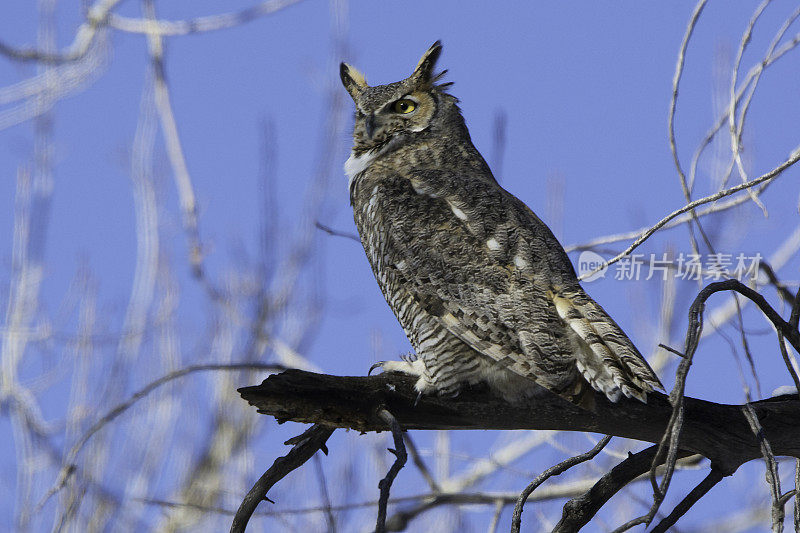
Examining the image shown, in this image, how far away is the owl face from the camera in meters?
3.73

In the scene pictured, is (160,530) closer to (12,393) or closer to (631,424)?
(12,393)

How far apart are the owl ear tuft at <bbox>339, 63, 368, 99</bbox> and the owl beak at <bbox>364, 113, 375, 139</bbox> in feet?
1.47

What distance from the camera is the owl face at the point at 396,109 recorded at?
3734 millimetres

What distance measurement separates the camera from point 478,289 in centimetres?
276

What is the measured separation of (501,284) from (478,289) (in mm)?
71

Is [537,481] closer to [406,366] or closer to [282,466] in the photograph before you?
[282,466]

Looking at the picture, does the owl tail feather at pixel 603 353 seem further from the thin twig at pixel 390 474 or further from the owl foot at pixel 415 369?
the thin twig at pixel 390 474

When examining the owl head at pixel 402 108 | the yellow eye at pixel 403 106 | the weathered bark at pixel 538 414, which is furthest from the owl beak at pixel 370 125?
the weathered bark at pixel 538 414

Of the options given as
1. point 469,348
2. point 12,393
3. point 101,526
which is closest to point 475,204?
point 469,348

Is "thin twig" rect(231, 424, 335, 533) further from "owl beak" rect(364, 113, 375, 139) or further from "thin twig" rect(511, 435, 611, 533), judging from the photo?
"owl beak" rect(364, 113, 375, 139)

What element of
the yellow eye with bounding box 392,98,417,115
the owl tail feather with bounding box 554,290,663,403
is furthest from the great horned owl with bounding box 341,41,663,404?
the yellow eye with bounding box 392,98,417,115

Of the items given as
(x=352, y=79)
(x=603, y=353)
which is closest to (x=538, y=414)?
(x=603, y=353)

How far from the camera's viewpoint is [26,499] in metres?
5.18

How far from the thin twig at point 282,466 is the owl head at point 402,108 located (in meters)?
1.64
